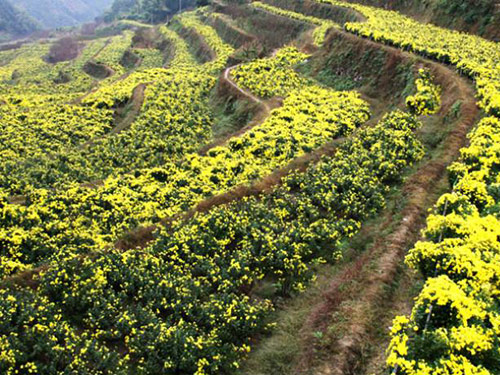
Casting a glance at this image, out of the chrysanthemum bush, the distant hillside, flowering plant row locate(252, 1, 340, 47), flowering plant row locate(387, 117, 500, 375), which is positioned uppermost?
the distant hillside

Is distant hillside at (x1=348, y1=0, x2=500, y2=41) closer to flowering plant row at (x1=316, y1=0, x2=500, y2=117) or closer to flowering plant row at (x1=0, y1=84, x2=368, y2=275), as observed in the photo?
flowering plant row at (x1=316, y1=0, x2=500, y2=117)

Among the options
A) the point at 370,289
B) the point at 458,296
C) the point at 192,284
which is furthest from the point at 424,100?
the point at 192,284

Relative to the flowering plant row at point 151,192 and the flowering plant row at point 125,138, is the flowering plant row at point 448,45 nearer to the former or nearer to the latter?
the flowering plant row at point 151,192

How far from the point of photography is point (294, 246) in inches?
841

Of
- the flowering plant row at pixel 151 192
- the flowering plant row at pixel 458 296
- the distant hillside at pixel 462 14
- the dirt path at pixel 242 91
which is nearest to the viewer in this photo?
the flowering plant row at pixel 458 296

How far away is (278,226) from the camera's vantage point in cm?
Answer: 2319

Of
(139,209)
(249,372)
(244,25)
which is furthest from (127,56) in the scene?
(249,372)

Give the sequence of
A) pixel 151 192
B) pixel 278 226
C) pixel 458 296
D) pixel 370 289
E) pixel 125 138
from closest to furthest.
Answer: pixel 458 296 → pixel 370 289 → pixel 278 226 → pixel 151 192 → pixel 125 138

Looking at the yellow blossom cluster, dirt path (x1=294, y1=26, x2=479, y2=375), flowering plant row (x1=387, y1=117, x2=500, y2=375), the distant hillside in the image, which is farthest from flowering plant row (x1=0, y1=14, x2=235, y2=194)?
the distant hillside

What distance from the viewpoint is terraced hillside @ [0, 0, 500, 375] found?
14867mm

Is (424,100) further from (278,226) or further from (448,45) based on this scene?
(278,226)

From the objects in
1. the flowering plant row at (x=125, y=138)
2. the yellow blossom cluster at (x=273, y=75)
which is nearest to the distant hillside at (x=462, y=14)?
the yellow blossom cluster at (x=273, y=75)

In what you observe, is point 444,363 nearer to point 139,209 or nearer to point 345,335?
point 345,335

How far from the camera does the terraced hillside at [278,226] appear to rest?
48.8 feet
